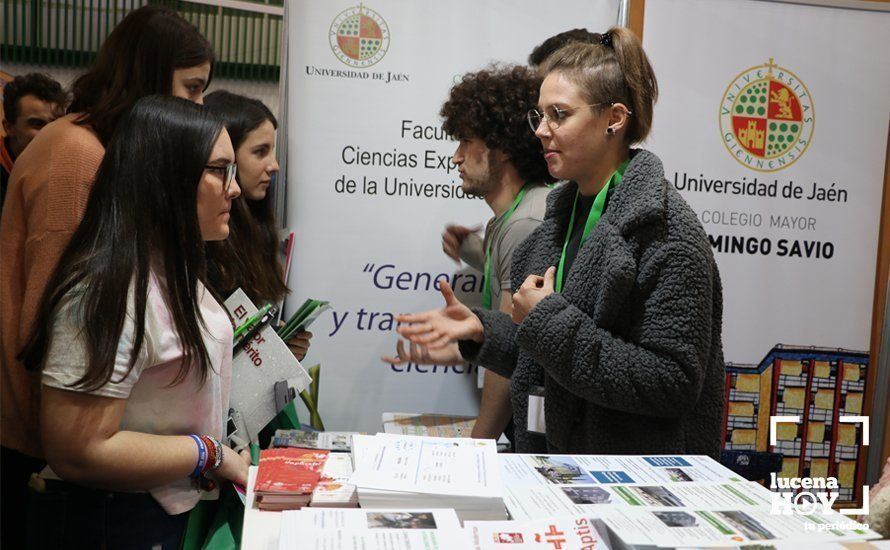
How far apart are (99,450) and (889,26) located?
11.5 feet

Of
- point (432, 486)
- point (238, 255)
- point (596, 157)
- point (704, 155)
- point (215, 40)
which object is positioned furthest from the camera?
point (215, 40)

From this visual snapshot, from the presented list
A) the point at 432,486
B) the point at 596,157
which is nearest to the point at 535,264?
the point at 596,157

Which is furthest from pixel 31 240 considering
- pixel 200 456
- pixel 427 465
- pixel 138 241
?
pixel 427 465

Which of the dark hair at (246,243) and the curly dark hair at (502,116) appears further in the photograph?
the curly dark hair at (502,116)

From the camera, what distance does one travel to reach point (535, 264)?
2.00m

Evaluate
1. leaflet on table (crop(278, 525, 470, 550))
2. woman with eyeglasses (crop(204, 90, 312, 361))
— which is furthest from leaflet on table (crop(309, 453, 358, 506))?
woman with eyeglasses (crop(204, 90, 312, 361))

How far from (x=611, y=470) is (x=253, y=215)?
6.26 ft

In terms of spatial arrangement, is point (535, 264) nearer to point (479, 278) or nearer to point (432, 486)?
point (432, 486)

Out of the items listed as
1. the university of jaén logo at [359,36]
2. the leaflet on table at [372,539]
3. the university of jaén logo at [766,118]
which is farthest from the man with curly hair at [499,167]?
the leaflet on table at [372,539]

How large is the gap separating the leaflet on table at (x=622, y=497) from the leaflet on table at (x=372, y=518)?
11 centimetres

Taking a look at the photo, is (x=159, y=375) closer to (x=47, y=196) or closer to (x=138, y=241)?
(x=138, y=241)

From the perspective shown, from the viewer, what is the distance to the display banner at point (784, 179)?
3312 millimetres

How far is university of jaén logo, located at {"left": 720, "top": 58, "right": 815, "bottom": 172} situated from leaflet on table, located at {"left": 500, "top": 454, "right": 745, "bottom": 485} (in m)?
2.18

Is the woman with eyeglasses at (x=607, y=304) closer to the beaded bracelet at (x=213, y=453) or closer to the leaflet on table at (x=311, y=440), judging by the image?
the beaded bracelet at (x=213, y=453)
